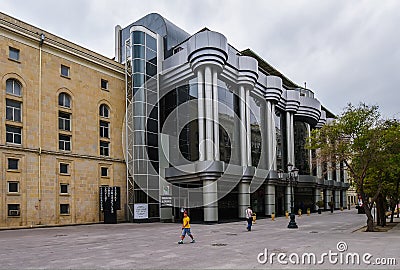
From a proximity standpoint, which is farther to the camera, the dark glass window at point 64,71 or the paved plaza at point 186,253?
the dark glass window at point 64,71

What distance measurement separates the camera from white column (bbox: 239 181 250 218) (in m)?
34.7

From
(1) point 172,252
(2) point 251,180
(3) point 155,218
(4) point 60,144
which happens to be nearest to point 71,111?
(4) point 60,144

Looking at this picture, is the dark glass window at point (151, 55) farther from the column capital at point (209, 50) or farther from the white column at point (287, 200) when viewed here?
the white column at point (287, 200)

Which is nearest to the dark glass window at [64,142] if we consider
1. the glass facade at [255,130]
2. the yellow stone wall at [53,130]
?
the yellow stone wall at [53,130]

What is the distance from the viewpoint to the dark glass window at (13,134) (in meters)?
28.8

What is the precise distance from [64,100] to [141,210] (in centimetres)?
1215

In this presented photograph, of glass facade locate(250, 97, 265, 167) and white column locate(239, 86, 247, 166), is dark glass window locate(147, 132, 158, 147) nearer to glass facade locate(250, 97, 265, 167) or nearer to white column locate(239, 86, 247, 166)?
white column locate(239, 86, 247, 166)

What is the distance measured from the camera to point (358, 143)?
2206 centimetres

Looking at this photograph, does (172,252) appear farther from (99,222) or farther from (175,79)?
(175,79)

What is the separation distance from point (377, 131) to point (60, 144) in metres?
25.2

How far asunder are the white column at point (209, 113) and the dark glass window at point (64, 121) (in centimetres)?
1263

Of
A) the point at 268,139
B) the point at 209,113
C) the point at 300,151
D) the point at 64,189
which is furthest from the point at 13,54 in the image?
the point at 300,151

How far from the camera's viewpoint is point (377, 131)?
70.5ft

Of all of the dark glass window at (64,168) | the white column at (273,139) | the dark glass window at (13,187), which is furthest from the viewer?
the white column at (273,139)
